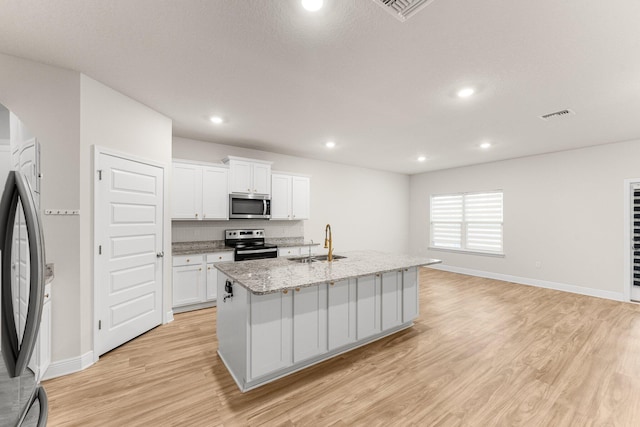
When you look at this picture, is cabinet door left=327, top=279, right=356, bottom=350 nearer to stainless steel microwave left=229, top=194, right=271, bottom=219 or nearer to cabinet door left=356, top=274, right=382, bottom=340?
cabinet door left=356, top=274, right=382, bottom=340

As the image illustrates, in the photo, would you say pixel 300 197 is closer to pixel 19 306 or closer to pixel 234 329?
pixel 234 329

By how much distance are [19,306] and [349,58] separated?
2.32m

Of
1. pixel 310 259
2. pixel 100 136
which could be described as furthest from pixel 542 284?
pixel 100 136

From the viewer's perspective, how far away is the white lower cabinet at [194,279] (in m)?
3.71

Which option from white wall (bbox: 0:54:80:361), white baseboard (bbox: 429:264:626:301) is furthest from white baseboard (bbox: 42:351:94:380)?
white baseboard (bbox: 429:264:626:301)

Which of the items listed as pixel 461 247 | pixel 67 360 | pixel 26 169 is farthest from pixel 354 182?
pixel 26 169

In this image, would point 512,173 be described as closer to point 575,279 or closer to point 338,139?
point 575,279

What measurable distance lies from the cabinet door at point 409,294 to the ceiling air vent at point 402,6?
247 centimetres

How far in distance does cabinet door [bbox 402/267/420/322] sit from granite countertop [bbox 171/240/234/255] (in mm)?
2594

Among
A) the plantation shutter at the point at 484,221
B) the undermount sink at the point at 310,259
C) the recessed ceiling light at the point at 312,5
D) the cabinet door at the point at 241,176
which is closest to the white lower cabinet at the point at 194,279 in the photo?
the cabinet door at the point at 241,176

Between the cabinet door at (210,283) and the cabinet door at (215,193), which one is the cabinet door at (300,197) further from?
the cabinet door at (210,283)

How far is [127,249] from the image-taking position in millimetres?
2865

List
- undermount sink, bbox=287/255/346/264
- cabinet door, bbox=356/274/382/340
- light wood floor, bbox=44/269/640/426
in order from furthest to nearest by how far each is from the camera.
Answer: undermount sink, bbox=287/255/346/264 → cabinet door, bbox=356/274/382/340 → light wood floor, bbox=44/269/640/426

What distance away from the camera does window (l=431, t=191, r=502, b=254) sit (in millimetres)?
6051
